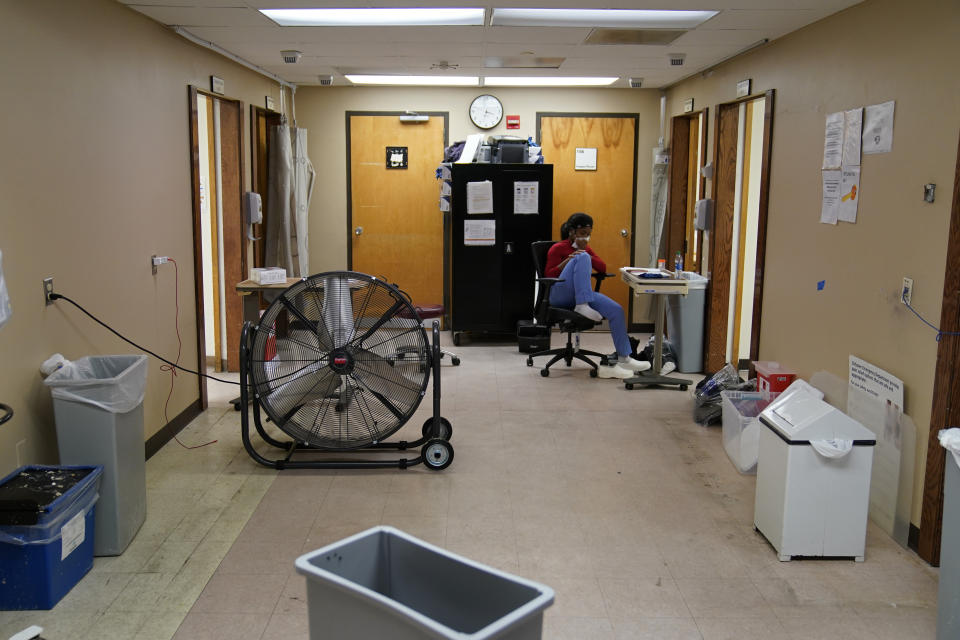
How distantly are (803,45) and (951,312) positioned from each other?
1.97 metres

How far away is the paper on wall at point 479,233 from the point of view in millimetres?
6852

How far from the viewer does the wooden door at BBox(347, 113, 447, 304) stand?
7.40 meters

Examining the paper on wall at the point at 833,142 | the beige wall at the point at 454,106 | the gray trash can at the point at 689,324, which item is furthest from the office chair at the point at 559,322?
the paper on wall at the point at 833,142

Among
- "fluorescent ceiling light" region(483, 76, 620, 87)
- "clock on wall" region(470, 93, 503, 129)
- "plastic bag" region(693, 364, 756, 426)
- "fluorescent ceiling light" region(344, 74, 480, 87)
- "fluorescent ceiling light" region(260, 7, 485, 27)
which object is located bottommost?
"plastic bag" region(693, 364, 756, 426)

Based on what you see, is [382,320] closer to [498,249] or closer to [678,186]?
[498,249]

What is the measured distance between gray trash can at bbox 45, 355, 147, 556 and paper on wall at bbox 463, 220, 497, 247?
12.8ft

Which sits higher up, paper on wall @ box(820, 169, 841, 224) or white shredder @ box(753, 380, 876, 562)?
paper on wall @ box(820, 169, 841, 224)

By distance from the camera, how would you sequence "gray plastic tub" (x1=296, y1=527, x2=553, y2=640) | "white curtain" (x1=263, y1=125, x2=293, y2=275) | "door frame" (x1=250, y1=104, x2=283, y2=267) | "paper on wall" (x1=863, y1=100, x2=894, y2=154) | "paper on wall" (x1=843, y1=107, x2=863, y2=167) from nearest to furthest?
"gray plastic tub" (x1=296, y1=527, x2=553, y2=640) → "paper on wall" (x1=863, y1=100, x2=894, y2=154) → "paper on wall" (x1=843, y1=107, x2=863, y2=167) → "door frame" (x1=250, y1=104, x2=283, y2=267) → "white curtain" (x1=263, y1=125, x2=293, y2=275)

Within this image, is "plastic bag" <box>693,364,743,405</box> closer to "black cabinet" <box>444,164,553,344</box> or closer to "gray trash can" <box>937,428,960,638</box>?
"black cabinet" <box>444,164,553,344</box>

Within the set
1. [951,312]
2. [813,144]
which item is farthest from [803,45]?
[951,312]

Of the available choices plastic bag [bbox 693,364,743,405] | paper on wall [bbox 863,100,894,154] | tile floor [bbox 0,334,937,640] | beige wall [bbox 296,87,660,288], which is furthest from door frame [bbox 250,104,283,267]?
paper on wall [bbox 863,100,894,154]

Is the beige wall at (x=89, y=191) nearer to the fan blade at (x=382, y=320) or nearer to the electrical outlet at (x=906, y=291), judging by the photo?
the fan blade at (x=382, y=320)

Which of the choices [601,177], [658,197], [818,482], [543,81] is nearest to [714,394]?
[818,482]

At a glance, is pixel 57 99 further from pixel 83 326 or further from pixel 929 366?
pixel 929 366
